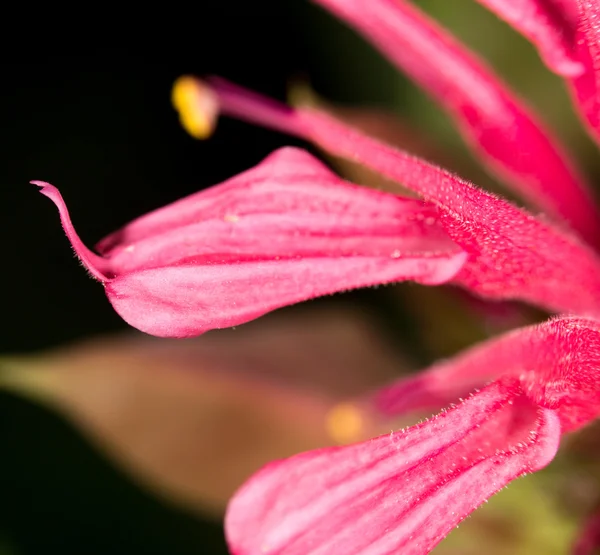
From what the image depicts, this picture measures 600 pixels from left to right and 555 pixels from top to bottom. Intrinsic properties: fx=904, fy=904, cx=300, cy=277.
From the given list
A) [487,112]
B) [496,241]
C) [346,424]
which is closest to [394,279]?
[496,241]

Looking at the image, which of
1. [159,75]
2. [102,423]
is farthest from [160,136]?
[102,423]

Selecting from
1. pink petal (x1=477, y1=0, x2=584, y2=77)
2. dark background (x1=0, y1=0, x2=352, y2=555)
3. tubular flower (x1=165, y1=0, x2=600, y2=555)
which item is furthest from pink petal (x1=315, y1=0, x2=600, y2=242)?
dark background (x1=0, y1=0, x2=352, y2=555)

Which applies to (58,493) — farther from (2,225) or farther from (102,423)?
(2,225)

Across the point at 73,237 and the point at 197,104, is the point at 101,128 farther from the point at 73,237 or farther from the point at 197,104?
the point at 73,237

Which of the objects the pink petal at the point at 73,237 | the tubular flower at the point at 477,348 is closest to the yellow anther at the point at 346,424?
the tubular flower at the point at 477,348

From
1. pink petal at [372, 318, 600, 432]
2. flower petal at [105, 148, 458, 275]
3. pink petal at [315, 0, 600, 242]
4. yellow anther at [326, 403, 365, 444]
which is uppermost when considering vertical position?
pink petal at [315, 0, 600, 242]

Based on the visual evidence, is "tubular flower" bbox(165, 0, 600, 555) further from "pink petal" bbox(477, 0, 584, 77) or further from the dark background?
the dark background
